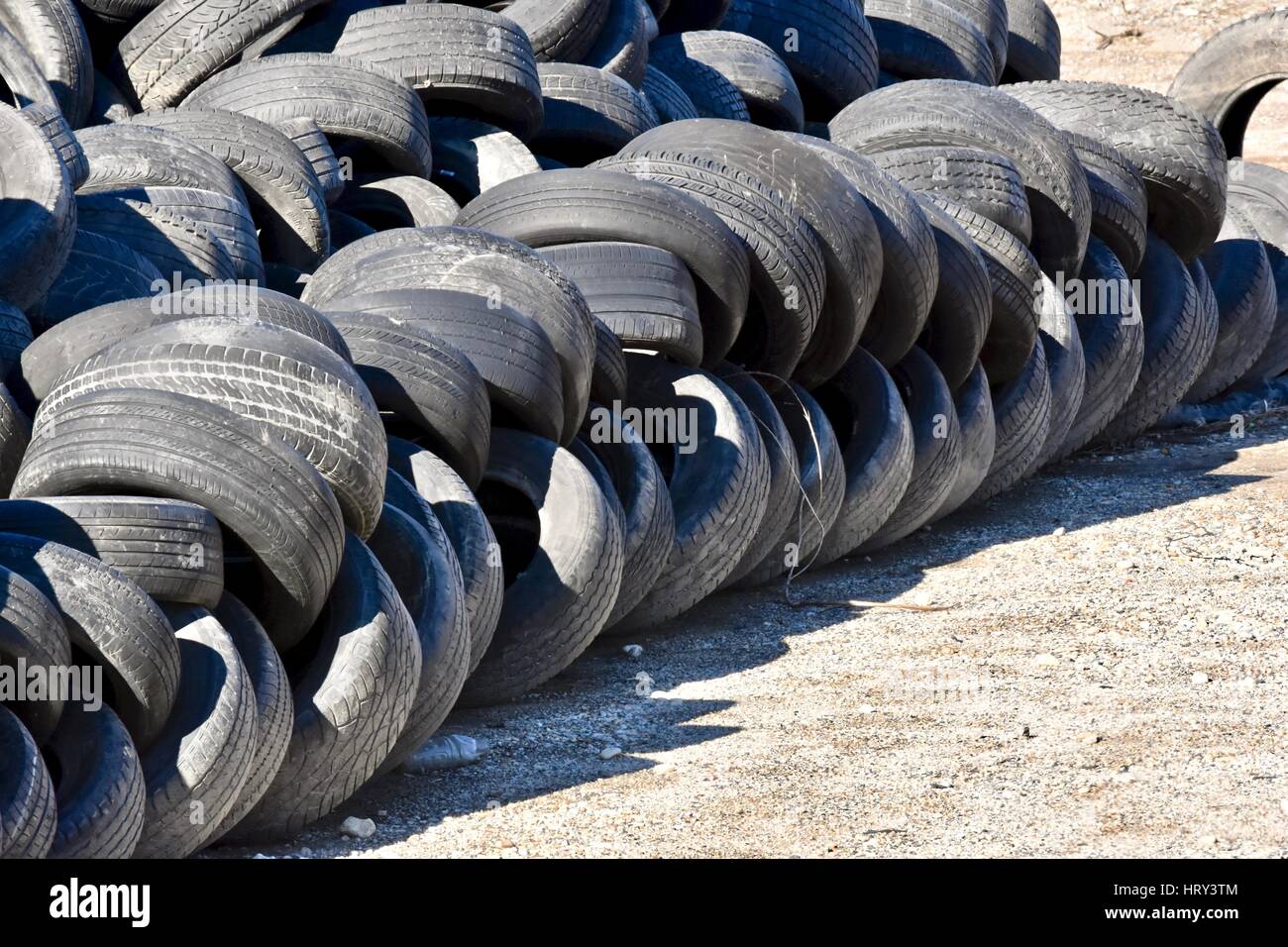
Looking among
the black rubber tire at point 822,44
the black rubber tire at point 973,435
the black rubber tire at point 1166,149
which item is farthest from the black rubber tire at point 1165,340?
the black rubber tire at point 822,44

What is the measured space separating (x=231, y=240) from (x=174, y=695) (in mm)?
2862

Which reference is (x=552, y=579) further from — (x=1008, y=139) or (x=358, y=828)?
(x=1008, y=139)

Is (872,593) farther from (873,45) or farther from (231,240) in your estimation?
(873,45)

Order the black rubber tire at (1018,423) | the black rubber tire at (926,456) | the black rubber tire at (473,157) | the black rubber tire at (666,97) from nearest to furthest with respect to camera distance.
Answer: the black rubber tire at (926,456) < the black rubber tire at (1018,423) < the black rubber tire at (473,157) < the black rubber tire at (666,97)

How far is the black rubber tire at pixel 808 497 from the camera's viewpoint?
20.6 ft

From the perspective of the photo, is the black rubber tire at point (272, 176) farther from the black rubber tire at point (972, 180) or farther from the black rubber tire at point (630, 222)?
the black rubber tire at point (972, 180)

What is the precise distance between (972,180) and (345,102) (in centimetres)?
231

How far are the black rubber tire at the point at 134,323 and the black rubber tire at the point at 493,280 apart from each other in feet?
1.89

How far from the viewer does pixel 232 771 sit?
12.7ft

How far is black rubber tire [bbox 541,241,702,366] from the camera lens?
595cm

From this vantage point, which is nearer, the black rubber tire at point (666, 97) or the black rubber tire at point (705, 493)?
the black rubber tire at point (705, 493)

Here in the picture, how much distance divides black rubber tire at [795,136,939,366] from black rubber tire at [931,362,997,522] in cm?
33

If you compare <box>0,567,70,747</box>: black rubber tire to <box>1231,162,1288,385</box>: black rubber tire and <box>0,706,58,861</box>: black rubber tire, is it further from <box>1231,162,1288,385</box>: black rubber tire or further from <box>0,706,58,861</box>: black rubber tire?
<box>1231,162,1288,385</box>: black rubber tire

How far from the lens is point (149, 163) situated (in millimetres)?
6527
